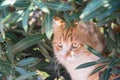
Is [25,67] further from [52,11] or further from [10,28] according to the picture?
[52,11]

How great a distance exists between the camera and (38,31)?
2.57 meters

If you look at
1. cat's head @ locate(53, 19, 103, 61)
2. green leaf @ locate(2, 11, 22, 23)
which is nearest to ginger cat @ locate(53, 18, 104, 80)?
cat's head @ locate(53, 19, 103, 61)

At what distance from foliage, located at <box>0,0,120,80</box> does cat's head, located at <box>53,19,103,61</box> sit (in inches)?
3.8

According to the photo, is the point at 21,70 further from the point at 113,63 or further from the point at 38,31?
the point at 113,63

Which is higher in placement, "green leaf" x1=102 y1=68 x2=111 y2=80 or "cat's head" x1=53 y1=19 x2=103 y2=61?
"cat's head" x1=53 y1=19 x2=103 y2=61

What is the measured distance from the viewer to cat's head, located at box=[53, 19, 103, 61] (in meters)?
2.74

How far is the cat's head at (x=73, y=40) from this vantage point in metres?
2.74

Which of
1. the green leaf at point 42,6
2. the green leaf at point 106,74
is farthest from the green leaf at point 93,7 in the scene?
the green leaf at point 106,74

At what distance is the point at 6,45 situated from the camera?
95.0 inches

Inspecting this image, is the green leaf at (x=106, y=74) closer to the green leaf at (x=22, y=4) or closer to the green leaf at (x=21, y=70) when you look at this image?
the green leaf at (x=21, y=70)

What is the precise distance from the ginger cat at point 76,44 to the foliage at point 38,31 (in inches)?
3.9

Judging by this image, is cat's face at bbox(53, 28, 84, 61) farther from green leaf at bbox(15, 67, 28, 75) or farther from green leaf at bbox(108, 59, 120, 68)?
green leaf at bbox(108, 59, 120, 68)

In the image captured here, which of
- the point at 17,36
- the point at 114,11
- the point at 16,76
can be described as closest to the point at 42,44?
the point at 17,36

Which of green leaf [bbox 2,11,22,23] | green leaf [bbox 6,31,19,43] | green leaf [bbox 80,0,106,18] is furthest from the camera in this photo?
green leaf [bbox 6,31,19,43]
